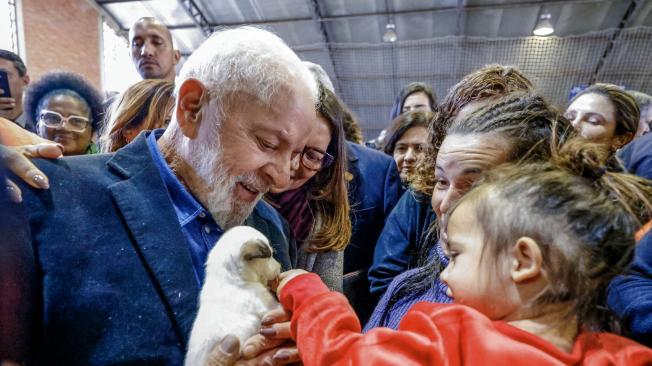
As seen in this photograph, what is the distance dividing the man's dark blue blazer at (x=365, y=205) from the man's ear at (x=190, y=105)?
42.0 inches

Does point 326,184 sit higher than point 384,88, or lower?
higher

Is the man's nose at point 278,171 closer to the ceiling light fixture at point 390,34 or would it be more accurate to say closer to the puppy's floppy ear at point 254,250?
the puppy's floppy ear at point 254,250

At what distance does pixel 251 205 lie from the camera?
1.17 m

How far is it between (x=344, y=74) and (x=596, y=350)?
10.5 m

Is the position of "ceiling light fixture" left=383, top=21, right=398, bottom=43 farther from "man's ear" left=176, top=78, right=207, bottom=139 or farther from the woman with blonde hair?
"man's ear" left=176, top=78, right=207, bottom=139

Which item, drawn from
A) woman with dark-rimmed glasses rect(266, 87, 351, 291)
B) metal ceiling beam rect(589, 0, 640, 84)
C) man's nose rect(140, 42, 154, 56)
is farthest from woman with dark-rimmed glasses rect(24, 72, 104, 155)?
metal ceiling beam rect(589, 0, 640, 84)

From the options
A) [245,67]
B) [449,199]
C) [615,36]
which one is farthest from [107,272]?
[615,36]

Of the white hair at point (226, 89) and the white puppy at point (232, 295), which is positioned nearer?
the white puppy at point (232, 295)

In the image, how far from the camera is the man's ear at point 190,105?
1.11 metres

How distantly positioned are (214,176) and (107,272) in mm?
343

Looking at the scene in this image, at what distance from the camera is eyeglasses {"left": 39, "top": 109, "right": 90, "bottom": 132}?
2.17 metres

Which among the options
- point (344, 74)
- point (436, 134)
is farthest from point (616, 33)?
point (436, 134)

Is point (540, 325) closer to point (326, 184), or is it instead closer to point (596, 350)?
point (596, 350)

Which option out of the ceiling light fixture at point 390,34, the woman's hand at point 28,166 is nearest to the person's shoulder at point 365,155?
the woman's hand at point 28,166
